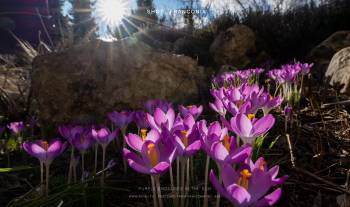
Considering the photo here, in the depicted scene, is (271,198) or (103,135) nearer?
(271,198)

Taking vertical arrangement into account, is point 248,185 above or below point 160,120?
below

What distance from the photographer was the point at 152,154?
0.98m

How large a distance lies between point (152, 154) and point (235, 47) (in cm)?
666

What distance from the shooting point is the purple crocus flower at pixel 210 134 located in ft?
3.30

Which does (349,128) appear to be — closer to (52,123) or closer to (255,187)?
(255,187)

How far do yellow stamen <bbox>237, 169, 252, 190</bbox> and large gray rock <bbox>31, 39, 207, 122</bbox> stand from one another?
1.90m

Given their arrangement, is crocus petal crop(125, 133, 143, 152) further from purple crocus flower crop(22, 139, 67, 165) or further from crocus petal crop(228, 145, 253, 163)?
purple crocus flower crop(22, 139, 67, 165)

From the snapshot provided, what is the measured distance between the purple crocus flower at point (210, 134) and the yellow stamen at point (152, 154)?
137 mm

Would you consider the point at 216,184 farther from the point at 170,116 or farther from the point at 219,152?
the point at 170,116

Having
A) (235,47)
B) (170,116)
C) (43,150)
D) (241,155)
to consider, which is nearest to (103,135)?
(43,150)

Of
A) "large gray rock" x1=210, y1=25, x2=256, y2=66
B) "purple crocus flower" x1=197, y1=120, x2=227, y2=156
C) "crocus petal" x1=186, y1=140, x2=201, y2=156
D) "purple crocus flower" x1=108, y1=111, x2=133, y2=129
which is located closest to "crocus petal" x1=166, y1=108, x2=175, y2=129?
"purple crocus flower" x1=197, y1=120, x2=227, y2=156

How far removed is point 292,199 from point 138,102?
1556 mm

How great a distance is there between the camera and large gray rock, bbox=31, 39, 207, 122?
8.88ft

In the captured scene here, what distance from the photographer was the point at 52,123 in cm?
277
